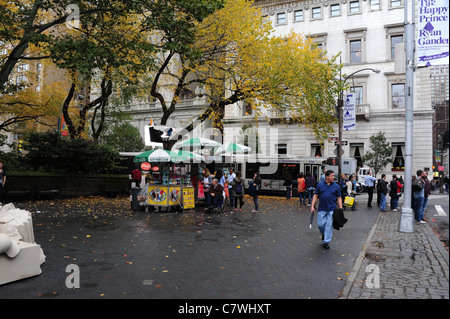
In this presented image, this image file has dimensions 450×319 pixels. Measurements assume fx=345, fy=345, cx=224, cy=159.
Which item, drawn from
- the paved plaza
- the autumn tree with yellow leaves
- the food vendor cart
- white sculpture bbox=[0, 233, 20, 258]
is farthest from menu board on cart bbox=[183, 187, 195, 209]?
white sculpture bbox=[0, 233, 20, 258]

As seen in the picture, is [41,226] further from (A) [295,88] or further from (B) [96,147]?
(A) [295,88]

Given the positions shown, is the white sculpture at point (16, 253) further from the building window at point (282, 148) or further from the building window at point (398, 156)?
the building window at point (398, 156)

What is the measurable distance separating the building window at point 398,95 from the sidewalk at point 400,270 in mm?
30489

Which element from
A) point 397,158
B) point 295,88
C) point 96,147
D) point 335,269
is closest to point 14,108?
point 96,147

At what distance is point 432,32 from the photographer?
28.0 ft

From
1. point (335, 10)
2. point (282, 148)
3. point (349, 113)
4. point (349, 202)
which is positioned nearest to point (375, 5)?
point (335, 10)

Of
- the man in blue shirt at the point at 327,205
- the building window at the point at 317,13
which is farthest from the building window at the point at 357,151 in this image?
the man in blue shirt at the point at 327,205

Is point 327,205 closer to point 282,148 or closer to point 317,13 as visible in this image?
point 282,148

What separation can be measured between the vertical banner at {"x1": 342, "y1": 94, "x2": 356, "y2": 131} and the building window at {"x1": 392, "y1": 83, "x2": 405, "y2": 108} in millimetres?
18651

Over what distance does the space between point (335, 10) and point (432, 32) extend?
1332 inches

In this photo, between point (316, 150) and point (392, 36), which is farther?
point (316, 150)

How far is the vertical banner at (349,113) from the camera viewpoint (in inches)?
803

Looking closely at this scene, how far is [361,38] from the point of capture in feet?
124
